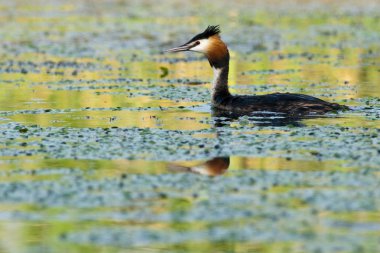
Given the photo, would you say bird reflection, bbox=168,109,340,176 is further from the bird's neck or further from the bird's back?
the bird's neck

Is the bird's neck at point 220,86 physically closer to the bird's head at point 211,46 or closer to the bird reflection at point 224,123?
the bird's head at point 211,46

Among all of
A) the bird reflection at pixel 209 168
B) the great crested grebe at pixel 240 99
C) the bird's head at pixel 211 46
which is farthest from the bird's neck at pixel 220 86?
the bird reflection at pixel 209 168

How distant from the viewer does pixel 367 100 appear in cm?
1627

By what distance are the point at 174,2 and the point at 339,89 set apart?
953 inches

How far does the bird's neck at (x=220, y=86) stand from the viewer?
643 inches

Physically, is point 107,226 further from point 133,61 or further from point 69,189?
point 133,61

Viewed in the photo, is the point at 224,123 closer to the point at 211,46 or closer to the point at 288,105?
the point at 288,105

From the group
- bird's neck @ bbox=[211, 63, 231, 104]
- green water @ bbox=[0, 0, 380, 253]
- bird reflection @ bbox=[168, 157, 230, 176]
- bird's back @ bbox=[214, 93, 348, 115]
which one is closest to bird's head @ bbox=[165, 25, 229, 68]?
bird's neck @ bbox=[211, 63, 231, 104]

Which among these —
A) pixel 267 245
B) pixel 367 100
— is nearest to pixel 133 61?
pixel 367 100

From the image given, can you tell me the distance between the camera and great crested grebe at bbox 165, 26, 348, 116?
1463cm

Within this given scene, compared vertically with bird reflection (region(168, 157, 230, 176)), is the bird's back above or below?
above

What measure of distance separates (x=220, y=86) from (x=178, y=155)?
17.9 ft

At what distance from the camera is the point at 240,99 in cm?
1555

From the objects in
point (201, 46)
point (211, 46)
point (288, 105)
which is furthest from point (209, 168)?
point (211, 46)
